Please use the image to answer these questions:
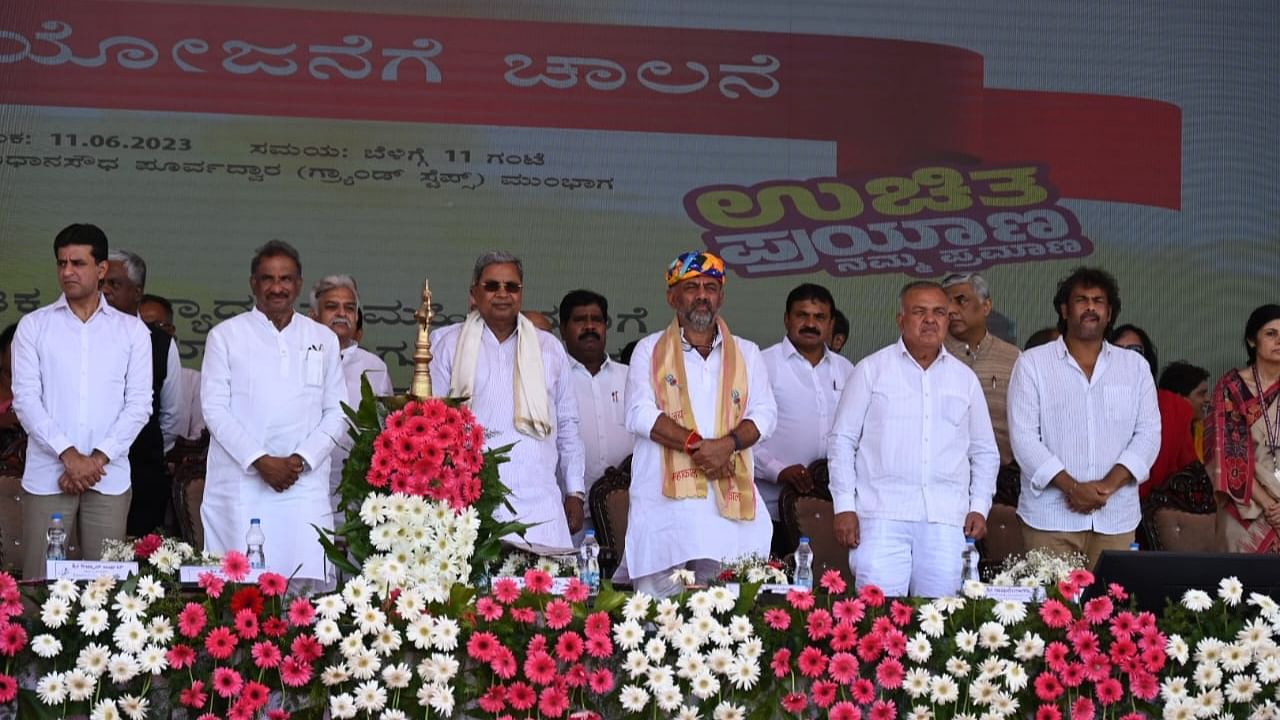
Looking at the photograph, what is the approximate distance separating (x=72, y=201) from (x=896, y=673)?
5.69 m

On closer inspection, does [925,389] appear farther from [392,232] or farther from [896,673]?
[392,232]

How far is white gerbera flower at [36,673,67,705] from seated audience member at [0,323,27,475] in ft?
7.56

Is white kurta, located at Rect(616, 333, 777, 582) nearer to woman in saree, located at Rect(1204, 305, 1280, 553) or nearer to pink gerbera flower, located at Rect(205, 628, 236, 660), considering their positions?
A: woman in saree, located at Rect(1204, 305, 1280, 553)

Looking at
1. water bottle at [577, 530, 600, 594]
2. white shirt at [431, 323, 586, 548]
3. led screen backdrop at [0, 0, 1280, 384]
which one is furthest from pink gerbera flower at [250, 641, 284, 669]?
led screen backdrop at [0, 0, 1280, 384]

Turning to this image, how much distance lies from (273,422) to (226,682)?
170 cm

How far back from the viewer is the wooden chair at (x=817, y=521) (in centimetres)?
594

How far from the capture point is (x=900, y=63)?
8492 mm

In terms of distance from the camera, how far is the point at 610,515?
6.02 metres

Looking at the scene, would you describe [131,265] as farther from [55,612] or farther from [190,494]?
[55,612]

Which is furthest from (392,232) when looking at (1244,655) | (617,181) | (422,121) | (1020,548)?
(1244,655)

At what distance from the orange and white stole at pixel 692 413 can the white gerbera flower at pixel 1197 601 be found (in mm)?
1658

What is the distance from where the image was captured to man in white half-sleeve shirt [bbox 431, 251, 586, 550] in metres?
5.43

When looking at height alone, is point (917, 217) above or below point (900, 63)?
below

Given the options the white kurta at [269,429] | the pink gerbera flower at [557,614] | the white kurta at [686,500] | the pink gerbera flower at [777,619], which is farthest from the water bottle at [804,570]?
the white kurta at [269,429]
